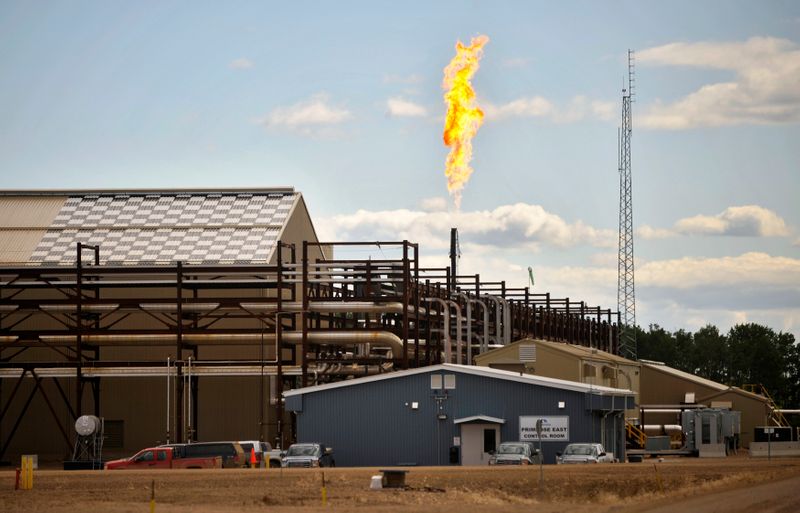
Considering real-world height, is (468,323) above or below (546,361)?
above

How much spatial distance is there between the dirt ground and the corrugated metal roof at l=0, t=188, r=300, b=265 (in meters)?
28.8

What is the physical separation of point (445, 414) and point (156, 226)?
3060cm

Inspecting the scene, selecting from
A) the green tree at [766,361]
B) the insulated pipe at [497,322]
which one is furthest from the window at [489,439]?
the green tree at [766,361]

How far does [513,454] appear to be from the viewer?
2447 inches

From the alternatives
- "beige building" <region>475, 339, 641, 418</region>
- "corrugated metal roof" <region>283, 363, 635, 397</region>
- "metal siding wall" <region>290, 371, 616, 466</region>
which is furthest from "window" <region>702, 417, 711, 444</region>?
"metal siding wall" <region>290, 371, 616, 466</region>

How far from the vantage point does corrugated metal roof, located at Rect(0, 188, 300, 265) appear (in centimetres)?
8756

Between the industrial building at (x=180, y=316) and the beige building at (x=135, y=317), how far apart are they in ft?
0.35

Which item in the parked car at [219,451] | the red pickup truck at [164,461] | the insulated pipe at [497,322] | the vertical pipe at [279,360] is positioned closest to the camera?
the red pickup truck at [164,461]

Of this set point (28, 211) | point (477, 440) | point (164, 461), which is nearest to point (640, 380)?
point (477, 440)

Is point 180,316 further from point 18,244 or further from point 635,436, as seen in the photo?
point 635,436

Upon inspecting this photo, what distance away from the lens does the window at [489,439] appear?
2635 inches

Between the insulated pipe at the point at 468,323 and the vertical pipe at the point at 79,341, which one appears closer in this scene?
the vertical pipe at the point at 79,341

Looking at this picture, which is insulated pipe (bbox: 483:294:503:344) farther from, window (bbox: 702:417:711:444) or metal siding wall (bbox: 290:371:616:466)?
metal siding wall (bbox: 290:371:616:466)

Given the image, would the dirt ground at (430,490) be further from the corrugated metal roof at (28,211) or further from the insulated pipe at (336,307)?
the corrugated metal roof at (28,211)
